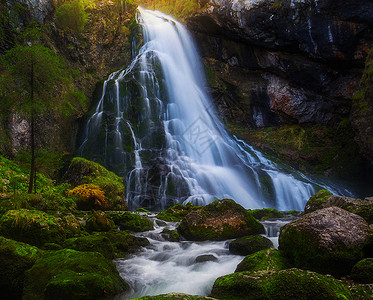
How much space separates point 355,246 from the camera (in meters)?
4.21

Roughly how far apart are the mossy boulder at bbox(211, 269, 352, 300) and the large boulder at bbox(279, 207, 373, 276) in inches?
37.6

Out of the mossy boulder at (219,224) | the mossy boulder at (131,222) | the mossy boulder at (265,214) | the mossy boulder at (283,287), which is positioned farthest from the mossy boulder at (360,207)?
the mossy boulder at (131,222)

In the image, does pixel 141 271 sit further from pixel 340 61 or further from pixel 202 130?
pixel 340 61

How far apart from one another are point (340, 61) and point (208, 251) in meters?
18.8

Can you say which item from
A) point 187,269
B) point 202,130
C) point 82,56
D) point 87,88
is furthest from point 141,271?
point 82,56

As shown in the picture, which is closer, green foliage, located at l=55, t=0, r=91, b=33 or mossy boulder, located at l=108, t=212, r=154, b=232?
mossy boulder, located at l=108, t=212, r=154, b=232

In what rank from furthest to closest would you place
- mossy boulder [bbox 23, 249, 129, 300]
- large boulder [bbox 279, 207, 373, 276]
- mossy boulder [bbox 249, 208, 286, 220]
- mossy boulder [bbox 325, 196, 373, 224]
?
1. mossy boulder [bbox 249, 208, 286, 220]
2. mossy boulder [bbox 325, 196, 373, 224]
3. large boulder [bbox 279, 207, 373, 276]
4. mossy boulder [bbox 23, 249, 129, 300]

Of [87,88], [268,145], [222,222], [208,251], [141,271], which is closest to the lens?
[141,271]

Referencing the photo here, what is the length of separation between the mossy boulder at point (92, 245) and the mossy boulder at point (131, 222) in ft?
7.92

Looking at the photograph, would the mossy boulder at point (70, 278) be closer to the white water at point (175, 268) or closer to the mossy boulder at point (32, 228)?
the white water at point (175, 268)

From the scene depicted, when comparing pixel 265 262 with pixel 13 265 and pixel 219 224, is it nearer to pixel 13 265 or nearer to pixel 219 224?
pixel 219 224

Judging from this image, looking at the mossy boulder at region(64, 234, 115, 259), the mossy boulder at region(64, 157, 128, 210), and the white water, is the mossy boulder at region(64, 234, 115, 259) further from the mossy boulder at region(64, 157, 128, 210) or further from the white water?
the mossy boulder at region(64, 157, 128, 210)

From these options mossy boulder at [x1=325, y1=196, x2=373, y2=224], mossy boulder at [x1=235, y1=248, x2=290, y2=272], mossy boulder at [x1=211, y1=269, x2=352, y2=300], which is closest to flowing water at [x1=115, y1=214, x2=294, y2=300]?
mossy boulder at [x1=235, y1=248, x2=290, y2=272]

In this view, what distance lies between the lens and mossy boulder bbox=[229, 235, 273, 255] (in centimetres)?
595
